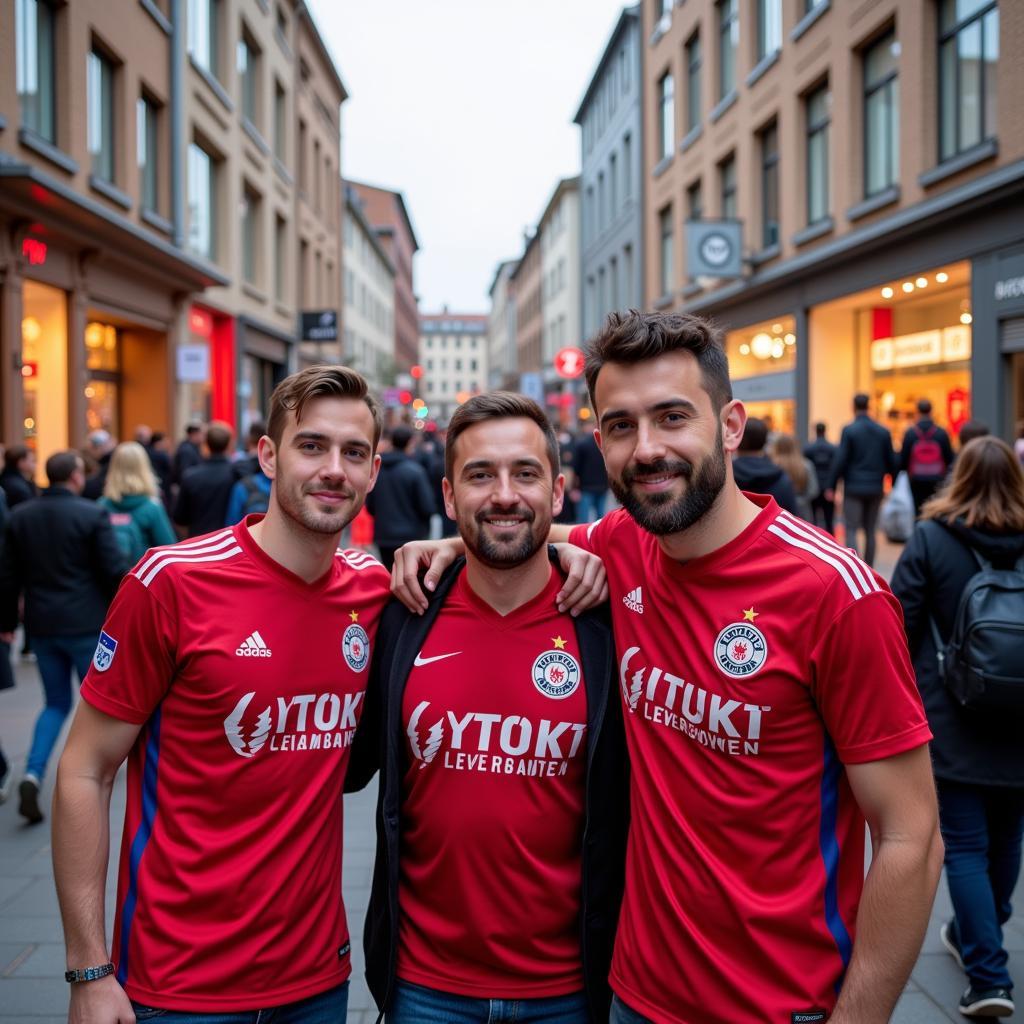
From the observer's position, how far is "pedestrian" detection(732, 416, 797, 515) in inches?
272

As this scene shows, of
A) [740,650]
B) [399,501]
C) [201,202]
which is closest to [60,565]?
[399,501]

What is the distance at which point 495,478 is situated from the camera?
2486 millimetres

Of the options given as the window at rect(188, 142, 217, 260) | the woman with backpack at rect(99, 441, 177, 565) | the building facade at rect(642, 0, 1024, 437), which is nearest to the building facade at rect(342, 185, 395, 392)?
the window at rect(188, 142, 217, 260)

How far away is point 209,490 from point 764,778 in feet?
26.9

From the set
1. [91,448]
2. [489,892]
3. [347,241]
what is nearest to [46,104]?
[91,448]

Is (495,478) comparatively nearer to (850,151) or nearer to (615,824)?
(615,824)

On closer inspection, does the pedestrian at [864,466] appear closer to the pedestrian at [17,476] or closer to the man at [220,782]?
the pedestrian at [17,476]

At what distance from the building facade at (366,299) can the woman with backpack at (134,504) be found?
98.5 feet

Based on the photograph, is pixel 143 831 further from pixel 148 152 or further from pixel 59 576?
pixel 148 152

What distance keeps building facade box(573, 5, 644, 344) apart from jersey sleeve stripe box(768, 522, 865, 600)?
91.0 ft

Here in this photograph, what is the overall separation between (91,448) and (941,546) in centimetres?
1100

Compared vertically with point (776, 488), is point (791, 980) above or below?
below

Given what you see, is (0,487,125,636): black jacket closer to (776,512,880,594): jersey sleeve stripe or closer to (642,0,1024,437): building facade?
(776,512,880,594): jersey sleeve stripe

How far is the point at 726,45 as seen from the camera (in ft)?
73.9
